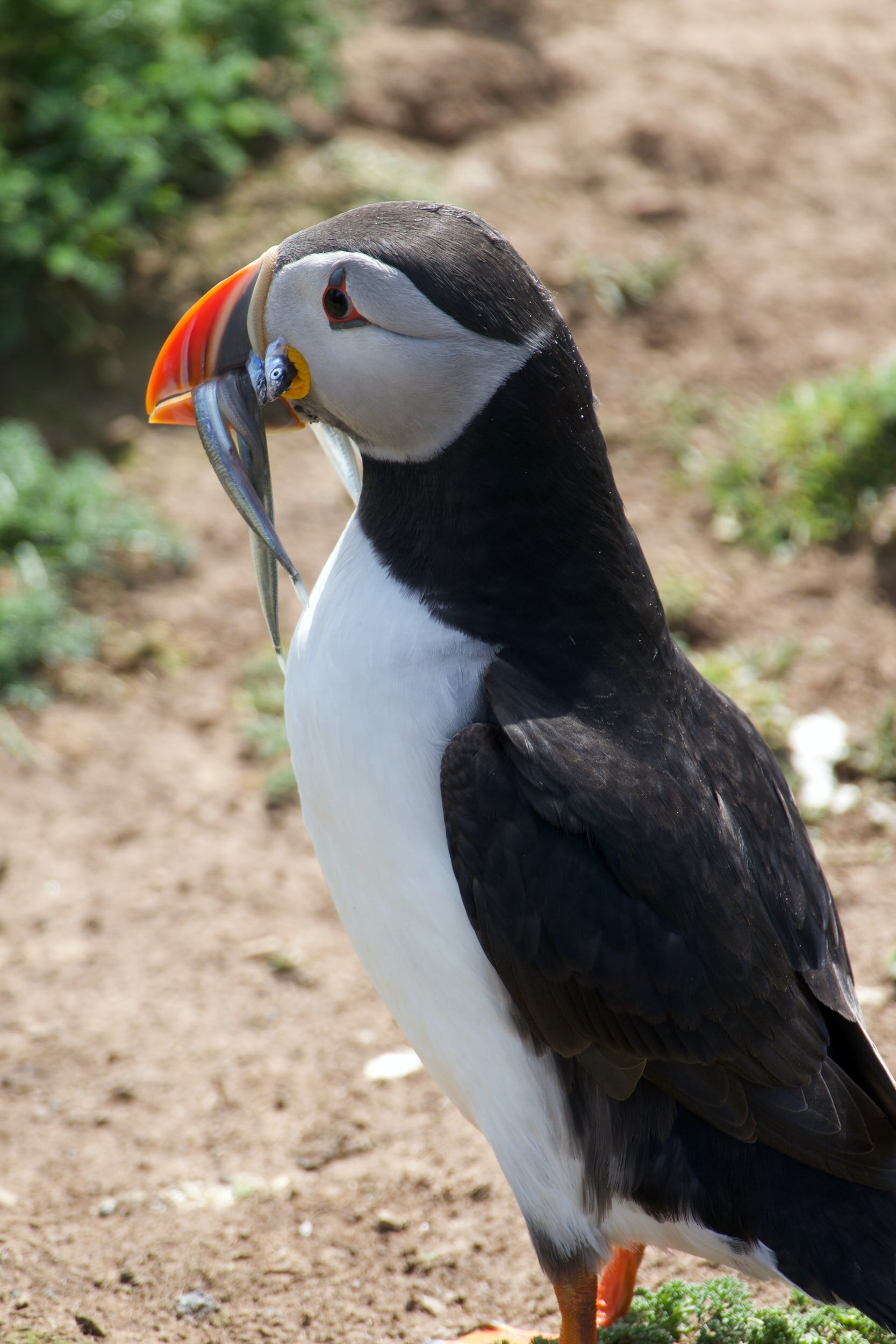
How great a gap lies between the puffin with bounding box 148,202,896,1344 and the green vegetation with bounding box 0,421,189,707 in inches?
109

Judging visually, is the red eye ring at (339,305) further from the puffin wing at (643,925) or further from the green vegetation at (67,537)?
the green vegetation at (67,537)

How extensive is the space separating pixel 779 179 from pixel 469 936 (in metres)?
5.97

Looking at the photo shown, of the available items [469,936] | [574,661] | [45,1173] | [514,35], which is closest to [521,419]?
[574,661]

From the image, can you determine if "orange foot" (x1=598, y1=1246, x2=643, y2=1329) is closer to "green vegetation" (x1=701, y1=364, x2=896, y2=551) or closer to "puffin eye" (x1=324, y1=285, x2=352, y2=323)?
"puffin eye" (x1=324, y1=285, x2=352, y2=323)

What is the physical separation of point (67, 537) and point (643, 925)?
3.73 meters

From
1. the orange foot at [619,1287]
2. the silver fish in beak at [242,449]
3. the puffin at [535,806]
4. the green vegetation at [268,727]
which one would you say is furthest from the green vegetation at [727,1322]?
the green vegetation at [268,727]

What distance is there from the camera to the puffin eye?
2.50 m

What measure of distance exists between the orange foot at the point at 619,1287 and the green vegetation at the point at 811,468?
10.8 ft

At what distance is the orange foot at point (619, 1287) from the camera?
3.04 meters

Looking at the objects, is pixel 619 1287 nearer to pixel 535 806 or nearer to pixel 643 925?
pixel 643 925

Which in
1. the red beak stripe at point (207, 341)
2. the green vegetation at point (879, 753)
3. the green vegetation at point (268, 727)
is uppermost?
the red beak stripe at point (207, 341)

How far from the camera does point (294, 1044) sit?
402 cm

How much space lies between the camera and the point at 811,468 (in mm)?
5711

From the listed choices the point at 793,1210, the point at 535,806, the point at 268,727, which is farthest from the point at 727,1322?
the point at 268,727
